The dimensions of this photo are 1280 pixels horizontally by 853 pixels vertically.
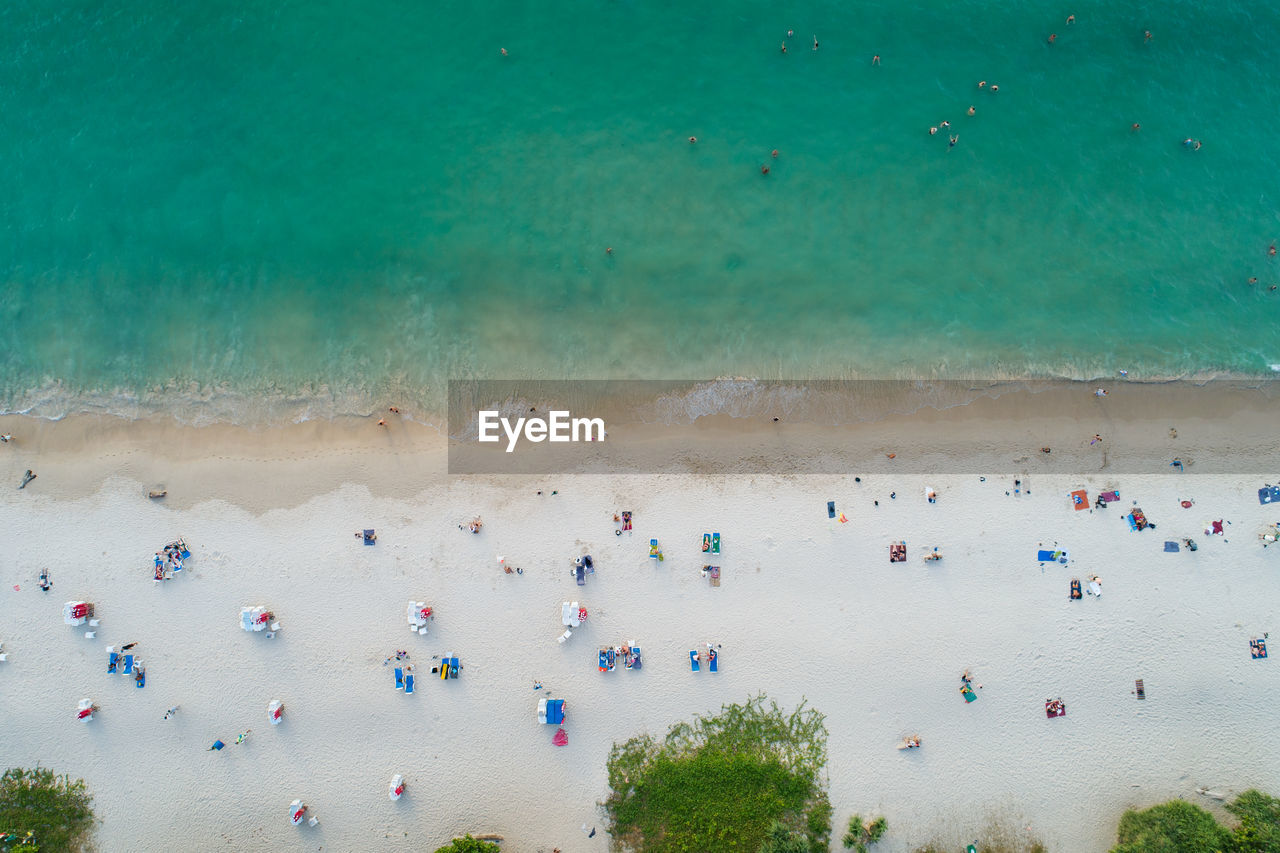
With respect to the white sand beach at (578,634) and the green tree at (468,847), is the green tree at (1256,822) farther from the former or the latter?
the green tree at (468,847)

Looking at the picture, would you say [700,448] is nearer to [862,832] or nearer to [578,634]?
[578,634]

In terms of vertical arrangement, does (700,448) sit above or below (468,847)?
above

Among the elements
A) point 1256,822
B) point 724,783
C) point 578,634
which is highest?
point 578,634

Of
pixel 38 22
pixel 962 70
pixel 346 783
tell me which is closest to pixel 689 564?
pixel 346 783

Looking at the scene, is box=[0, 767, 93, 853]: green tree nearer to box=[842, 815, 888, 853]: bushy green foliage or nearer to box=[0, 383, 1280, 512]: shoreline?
box=[0, 383, 1280, 512]: shoreline

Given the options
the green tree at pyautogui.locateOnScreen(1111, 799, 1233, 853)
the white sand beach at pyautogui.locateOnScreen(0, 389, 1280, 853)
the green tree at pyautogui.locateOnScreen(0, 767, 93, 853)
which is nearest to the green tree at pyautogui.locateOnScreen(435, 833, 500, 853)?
the white sand beach at pyautogui.locateOnScreen(0, 389, 1280, 853)

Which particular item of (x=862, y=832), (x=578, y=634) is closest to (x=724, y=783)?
(x=862, y=832)
